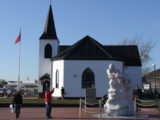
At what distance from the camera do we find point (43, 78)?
134ft

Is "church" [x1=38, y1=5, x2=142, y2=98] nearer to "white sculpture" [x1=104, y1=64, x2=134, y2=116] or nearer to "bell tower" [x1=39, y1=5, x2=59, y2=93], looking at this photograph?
"bell tower" [x1=39, y1=5, x2=59, y2=93]

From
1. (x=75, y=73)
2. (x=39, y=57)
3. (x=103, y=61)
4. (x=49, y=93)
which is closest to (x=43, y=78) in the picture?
(x=39, y=57)

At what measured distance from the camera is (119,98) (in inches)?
646

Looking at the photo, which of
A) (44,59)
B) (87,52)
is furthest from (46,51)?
(87,52)

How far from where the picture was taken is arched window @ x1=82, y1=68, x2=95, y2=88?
117 feet

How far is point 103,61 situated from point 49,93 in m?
20.7

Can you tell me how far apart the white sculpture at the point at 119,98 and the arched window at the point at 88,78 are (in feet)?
62.5

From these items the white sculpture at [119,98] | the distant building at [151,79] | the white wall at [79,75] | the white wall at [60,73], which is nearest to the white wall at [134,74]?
the white wall at [79,75]

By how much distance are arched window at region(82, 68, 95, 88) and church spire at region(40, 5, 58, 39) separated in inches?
382

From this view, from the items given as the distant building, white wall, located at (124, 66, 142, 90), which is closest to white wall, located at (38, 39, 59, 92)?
white wall, located at (124, 66, 142, 90)

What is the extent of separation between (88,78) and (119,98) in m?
19.4

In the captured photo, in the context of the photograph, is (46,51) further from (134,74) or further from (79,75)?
(134,74)

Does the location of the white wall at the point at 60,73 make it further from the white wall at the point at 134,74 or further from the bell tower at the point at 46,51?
the white wall at the point at 134,74

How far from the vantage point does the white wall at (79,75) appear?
35.5 meters
